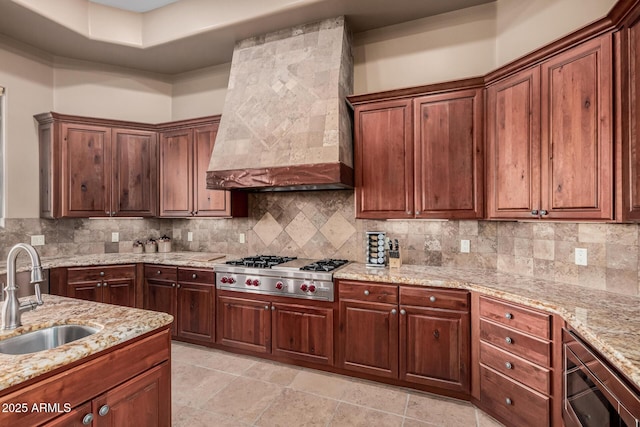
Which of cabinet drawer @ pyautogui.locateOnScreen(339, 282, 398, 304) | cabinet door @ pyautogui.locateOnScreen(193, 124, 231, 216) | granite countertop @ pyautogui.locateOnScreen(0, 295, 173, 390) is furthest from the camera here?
cabinet door @ pyautogui.locateOnScreen(193, 124, 231, 216)

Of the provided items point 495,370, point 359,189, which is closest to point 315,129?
point 359,189

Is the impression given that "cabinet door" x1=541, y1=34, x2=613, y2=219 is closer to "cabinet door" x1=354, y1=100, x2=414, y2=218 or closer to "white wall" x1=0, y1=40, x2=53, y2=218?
"cabinet door" x1=354, y1=100, x2=414, y2=218

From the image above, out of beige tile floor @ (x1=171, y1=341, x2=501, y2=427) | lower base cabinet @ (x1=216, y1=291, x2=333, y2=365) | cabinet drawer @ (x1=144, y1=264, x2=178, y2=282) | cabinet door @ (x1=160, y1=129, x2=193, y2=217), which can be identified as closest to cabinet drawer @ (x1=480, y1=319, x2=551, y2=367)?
beige tile floor @ (x1=171, y1=341, x2=501, y2=427)

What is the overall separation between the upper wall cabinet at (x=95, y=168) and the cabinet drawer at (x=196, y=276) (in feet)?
3.66

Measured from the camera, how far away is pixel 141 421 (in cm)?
146

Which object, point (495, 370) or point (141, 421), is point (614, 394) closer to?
point (495, 370)

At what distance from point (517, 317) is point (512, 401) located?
57 cm

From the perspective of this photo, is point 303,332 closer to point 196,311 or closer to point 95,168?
point 196,311

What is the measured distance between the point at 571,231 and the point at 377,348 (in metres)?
1.77

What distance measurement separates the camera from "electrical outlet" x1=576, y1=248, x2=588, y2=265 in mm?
2261

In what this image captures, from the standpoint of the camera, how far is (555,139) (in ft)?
7.00

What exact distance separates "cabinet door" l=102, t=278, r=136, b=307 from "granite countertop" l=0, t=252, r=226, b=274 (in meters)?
0.22

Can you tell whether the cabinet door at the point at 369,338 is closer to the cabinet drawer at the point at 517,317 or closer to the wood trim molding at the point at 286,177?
the cabinet drawer at the point at 517,317

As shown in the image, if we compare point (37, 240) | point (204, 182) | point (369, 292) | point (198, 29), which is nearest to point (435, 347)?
point (369, 292)
